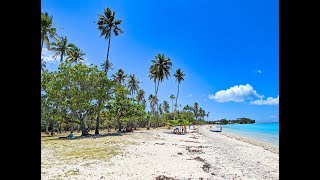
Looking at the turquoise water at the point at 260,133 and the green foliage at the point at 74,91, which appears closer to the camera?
the green foliage at the point at 74,91

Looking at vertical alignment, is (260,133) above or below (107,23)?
below

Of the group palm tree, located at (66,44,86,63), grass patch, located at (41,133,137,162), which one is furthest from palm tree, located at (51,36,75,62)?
grass patch, located at (41,133,137,162)

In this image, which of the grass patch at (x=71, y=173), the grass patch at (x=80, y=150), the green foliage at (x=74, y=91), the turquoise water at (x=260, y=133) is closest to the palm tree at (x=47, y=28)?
the green foliage at (x=74, y=91)

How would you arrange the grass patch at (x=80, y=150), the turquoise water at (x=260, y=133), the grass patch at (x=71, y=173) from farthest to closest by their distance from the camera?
the turquoise water at (x=260, y=133) < the grass patch at (x=80, y=150) < the grass patch at (x=71, y=173)

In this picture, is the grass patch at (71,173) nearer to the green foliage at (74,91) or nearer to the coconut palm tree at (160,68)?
the green foliage at (74,91)

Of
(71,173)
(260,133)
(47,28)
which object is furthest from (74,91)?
(260,133)

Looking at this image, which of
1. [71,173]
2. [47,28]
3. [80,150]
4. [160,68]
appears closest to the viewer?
[71,173]

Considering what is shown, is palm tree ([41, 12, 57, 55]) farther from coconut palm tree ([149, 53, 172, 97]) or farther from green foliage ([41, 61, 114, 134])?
coconut palm tree ([149, 53, 172, 97])

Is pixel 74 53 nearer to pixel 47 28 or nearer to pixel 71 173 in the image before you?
pixel 47 28

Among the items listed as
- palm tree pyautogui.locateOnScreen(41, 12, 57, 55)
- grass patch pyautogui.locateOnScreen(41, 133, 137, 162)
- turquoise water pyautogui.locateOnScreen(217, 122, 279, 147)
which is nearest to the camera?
grass patch pyautogui.locateOnScreen(41, 133, 137, 162)

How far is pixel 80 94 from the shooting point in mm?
32594
